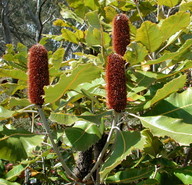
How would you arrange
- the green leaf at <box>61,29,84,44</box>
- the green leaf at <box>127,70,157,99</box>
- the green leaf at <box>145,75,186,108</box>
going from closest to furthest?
1. the green leaf at <box>145,75,186,108</box>
2. the green leaf at <box>127,70,157,99</box>
3. the green leaf at <box>61,29,84,44</box>

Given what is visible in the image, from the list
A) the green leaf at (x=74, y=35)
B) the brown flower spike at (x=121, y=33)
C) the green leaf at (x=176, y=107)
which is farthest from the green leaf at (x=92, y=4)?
the green leaf at (x=176, y=107)

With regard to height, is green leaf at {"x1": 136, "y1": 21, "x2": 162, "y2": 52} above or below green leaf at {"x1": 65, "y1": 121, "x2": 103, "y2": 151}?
above

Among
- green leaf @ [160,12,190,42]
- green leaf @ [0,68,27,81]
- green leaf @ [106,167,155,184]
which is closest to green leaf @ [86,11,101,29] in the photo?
green leaf @ [160,12,190,42]

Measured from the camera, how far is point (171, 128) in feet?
3.87

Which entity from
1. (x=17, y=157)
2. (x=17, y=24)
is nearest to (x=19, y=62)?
(x=17, y=157)

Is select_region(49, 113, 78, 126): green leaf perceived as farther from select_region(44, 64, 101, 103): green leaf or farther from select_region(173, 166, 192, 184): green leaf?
select_region(173, 166, 192, 184): green leaf

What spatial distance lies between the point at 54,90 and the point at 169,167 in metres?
0.93

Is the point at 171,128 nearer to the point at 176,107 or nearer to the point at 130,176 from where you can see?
the point at 176,107

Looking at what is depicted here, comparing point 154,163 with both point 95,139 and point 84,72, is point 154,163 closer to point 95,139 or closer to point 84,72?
point 95,139

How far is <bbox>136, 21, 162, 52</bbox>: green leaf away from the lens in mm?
1362

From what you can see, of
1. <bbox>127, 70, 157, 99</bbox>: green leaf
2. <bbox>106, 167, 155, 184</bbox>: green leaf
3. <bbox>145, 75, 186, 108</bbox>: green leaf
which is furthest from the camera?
<bbox>106, 167, 155, 184</bbox>: green leaf

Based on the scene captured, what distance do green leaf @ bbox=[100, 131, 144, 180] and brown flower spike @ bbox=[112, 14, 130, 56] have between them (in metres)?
0.43

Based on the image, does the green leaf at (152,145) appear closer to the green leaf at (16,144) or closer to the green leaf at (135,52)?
the green leaf at (135,52)

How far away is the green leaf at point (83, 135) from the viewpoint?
1.44 meters
